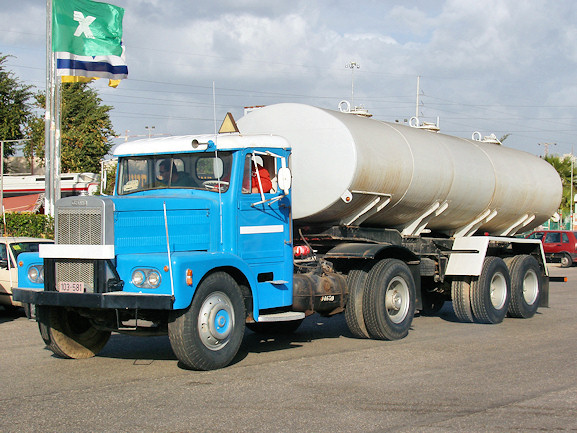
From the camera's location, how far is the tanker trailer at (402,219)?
11.0 metres

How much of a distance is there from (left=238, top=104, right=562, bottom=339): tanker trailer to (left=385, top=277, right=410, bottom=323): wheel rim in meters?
0.02

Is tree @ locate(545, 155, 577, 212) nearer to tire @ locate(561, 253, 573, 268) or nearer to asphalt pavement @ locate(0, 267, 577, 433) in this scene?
tire @ locate(561, 253, 573, 268)

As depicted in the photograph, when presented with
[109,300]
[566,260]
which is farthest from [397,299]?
[566,260]

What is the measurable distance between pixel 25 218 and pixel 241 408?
1737 cm

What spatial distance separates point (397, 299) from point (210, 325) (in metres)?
4.02

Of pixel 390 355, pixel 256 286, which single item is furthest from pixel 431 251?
pixel 256 286

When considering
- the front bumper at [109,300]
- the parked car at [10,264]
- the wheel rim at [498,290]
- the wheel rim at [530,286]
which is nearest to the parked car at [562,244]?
the wheel rim at [530,286]

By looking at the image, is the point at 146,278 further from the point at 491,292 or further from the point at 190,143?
the point at 491,292

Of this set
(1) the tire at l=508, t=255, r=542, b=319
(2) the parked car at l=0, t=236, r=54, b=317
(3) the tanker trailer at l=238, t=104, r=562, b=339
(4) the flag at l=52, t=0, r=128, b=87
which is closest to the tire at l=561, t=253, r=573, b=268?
(3) the tanker trailer at l=238, t=104, r=562, b=339

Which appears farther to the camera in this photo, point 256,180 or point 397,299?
point 397,299

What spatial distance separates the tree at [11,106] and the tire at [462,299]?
35052 mm

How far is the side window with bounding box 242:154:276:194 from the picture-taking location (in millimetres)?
9508

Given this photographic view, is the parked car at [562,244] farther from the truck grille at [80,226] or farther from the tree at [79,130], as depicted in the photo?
the truck grille at [80,226]

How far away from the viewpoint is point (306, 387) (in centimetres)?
777
